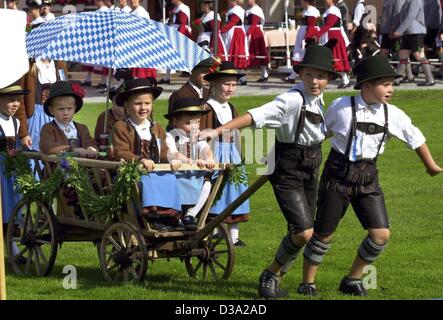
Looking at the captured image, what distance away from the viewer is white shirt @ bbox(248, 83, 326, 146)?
29.2 feet

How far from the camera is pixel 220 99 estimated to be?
459 inches

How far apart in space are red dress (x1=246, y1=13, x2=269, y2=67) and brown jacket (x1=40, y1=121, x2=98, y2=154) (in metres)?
15.9

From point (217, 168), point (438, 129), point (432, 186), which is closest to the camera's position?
point (217, 168)

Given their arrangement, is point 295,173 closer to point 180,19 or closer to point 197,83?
point 197,83

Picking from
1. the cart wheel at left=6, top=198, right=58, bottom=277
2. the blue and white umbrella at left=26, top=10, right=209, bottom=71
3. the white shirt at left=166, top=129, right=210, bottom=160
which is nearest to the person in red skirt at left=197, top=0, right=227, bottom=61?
the blue and white umbrella at left=26, top=10, right=209, bottom=71

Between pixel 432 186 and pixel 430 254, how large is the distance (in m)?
3.94

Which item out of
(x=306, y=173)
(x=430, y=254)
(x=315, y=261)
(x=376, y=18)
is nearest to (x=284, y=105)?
(x=306, y=173)

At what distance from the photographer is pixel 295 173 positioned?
913cm

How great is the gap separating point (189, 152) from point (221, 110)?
4.38 feet

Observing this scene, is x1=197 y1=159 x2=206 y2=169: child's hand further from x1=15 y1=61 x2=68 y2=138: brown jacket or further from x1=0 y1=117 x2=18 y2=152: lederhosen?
x1=15 y1=61 x2=68 y2=138: brown jacket

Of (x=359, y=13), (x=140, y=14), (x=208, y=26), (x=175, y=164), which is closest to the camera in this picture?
(x=175, y=164)

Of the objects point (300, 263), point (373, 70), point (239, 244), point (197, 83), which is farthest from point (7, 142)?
point (373, 70)

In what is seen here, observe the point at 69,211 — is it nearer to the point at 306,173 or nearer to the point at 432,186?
the point at 306,173

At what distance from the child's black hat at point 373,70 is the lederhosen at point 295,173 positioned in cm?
41
